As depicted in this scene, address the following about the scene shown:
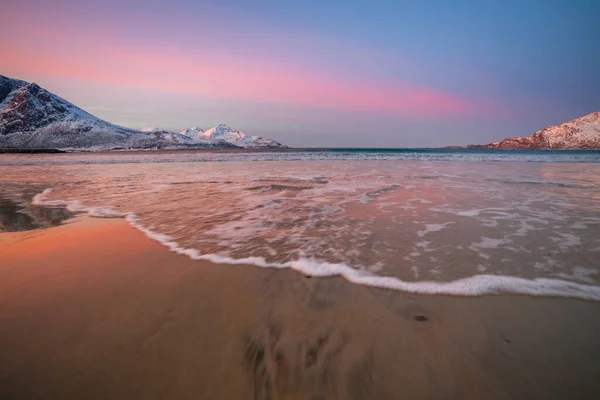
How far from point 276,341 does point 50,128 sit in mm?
164796

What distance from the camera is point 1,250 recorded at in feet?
14.2

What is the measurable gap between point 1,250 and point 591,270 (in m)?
8.27

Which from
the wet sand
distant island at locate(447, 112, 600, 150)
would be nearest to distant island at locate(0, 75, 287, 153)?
the wet sand

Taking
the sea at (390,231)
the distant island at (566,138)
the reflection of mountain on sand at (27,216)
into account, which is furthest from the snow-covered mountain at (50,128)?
the distant island at (566,138)

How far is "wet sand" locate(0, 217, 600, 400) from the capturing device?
1.77 meters

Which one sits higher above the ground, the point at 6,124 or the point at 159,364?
the point at 6,124

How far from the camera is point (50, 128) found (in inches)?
4769

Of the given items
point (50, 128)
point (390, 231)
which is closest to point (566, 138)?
point (390, 231)

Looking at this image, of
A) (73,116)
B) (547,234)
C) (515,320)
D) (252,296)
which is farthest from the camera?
(73,116)

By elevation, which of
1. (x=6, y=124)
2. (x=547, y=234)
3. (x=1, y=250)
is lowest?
(x=1, y=250)

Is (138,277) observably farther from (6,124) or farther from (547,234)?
(6,124)

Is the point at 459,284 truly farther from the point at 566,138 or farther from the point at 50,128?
the point at 50,128

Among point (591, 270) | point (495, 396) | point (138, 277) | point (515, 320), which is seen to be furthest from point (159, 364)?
point (591, 270)

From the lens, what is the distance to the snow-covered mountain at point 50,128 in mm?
110812
